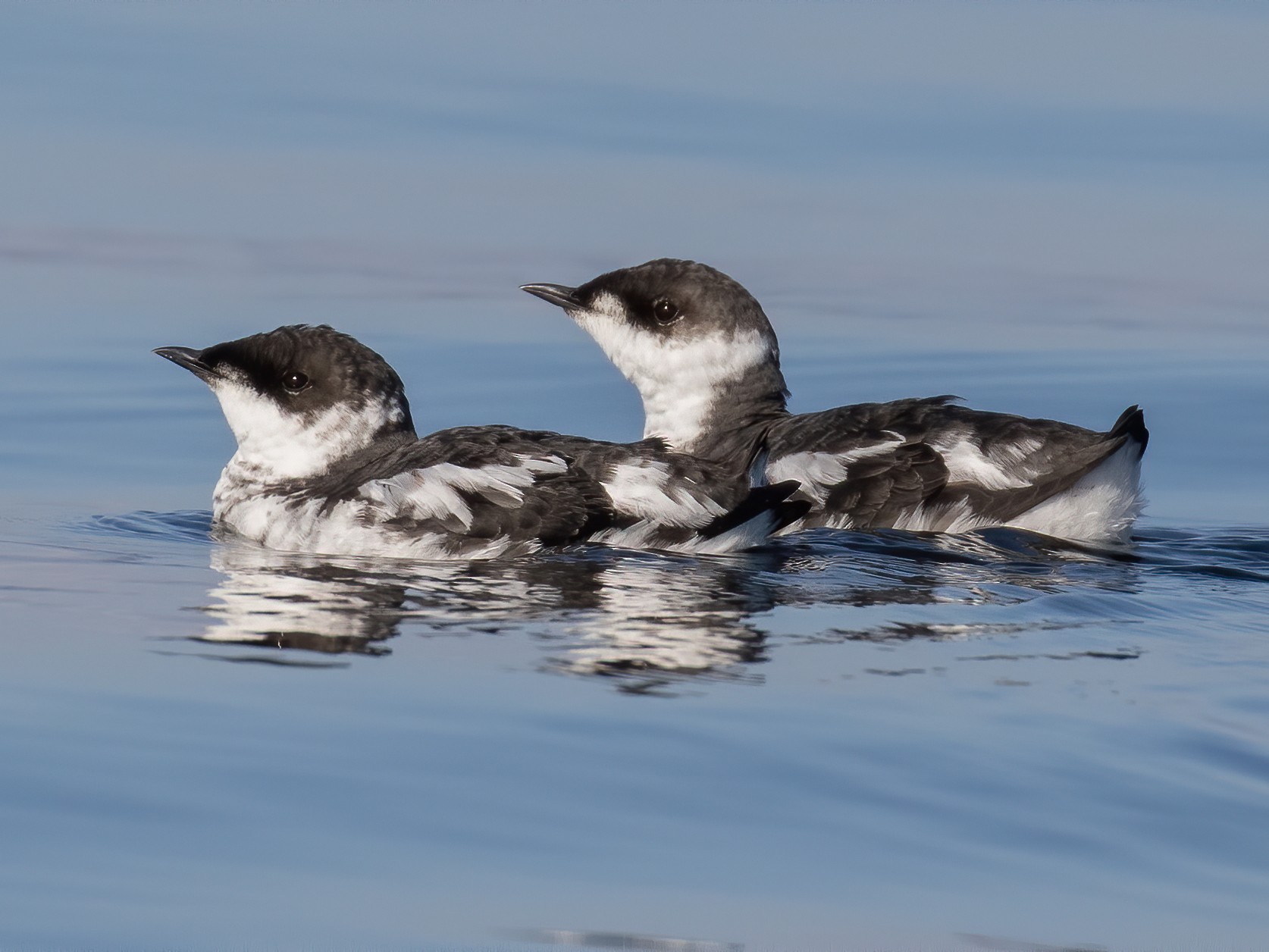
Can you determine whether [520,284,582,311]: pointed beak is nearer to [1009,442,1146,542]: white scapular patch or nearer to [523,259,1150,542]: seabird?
[523,259,1150,542]: seabird

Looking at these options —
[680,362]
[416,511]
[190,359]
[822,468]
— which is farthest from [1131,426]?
[190,359]

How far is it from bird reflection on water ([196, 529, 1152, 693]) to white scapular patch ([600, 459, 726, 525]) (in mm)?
173

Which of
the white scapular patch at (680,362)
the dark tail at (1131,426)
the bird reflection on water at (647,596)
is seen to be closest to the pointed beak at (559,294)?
the white scapular patch at (680,362)

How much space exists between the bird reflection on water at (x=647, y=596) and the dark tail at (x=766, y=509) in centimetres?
14

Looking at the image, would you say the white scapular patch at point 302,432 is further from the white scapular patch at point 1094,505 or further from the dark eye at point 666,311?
the white scapular patch at point 1094,505

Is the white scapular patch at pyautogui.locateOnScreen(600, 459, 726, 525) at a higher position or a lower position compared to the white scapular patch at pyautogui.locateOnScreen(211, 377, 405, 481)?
lower

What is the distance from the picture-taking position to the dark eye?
10203mm

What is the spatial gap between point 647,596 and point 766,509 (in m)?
1.15

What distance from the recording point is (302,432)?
361 inches

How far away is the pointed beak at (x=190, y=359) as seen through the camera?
933cm

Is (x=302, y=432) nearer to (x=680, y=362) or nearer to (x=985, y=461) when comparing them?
(x=680, y=362)

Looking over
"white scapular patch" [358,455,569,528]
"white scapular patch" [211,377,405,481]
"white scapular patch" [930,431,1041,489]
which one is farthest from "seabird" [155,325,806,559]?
"white scapular patch" [930,431,1041,489]

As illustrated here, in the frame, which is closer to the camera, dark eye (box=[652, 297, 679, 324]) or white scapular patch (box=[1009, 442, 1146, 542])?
white scapular patch (box=[1009, 442, 1146, 542])

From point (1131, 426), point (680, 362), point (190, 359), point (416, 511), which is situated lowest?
point (416, 511)
